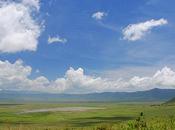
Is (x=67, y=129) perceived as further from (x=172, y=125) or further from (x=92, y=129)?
(x=172, y=125)

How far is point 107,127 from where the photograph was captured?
25.5 metres

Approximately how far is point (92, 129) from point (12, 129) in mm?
5366

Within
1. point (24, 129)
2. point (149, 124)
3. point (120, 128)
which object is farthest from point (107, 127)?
point (24, 129)

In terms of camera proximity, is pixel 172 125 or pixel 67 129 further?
pixel 67 129

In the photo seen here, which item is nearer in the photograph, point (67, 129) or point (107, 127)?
point (107, 127)

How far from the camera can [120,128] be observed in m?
25.1

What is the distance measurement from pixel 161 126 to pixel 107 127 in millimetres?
3488

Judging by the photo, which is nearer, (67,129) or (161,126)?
(161,126)

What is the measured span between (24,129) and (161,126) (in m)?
9.14

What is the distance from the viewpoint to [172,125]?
83.0ft

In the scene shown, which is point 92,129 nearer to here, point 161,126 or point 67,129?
point 67,129

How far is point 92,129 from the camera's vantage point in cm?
2633

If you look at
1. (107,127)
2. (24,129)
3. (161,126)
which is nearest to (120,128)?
(107,127)

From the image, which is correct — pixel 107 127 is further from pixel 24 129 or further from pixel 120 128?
pixel 24 129
